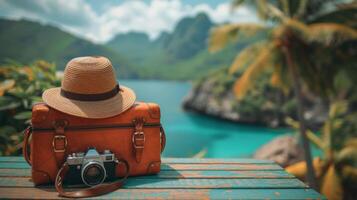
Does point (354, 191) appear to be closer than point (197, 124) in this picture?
Yes

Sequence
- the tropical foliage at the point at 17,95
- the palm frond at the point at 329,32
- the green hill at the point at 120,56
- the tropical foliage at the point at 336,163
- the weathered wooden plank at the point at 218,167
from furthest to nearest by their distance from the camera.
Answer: the green hill at the point at 120,56 < the tropical foliage at the point at 336,163 < the palm frond at the point at 329,32 < the tropical foliage at the point at 17,95 < the weathered wooden plank at the point at 218,167

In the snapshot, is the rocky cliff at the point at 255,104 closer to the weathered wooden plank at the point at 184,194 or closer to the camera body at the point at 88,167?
the weathered wooden plank at the point at 184,194

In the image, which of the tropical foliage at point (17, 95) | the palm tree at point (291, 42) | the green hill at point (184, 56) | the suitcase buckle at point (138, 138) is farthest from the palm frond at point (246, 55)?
the green hill at point (184, 56)

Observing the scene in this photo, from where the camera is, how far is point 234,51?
351 feet

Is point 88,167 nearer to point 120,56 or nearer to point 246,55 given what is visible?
point 246,55

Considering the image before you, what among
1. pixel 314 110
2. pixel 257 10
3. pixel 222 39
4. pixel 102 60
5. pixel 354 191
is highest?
pixel 257 10

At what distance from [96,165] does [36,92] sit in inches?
71.0

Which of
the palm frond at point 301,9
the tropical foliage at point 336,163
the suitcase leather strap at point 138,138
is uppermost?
the palm frond at point 301,9

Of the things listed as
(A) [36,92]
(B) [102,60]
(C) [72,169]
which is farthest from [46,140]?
(A) [36,92]

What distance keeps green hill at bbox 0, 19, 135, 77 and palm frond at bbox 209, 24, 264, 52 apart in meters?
84.3

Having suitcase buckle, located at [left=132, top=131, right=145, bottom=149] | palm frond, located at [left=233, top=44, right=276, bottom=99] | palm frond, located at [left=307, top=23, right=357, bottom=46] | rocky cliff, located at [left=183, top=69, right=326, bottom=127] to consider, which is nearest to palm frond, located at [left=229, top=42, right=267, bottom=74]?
palm frond, located at [left=233, top=44, right=276, bottom=99]

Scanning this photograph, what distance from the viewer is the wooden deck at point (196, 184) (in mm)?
1663

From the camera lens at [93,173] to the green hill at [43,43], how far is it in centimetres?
9076

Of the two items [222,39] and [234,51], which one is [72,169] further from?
[234,51]
